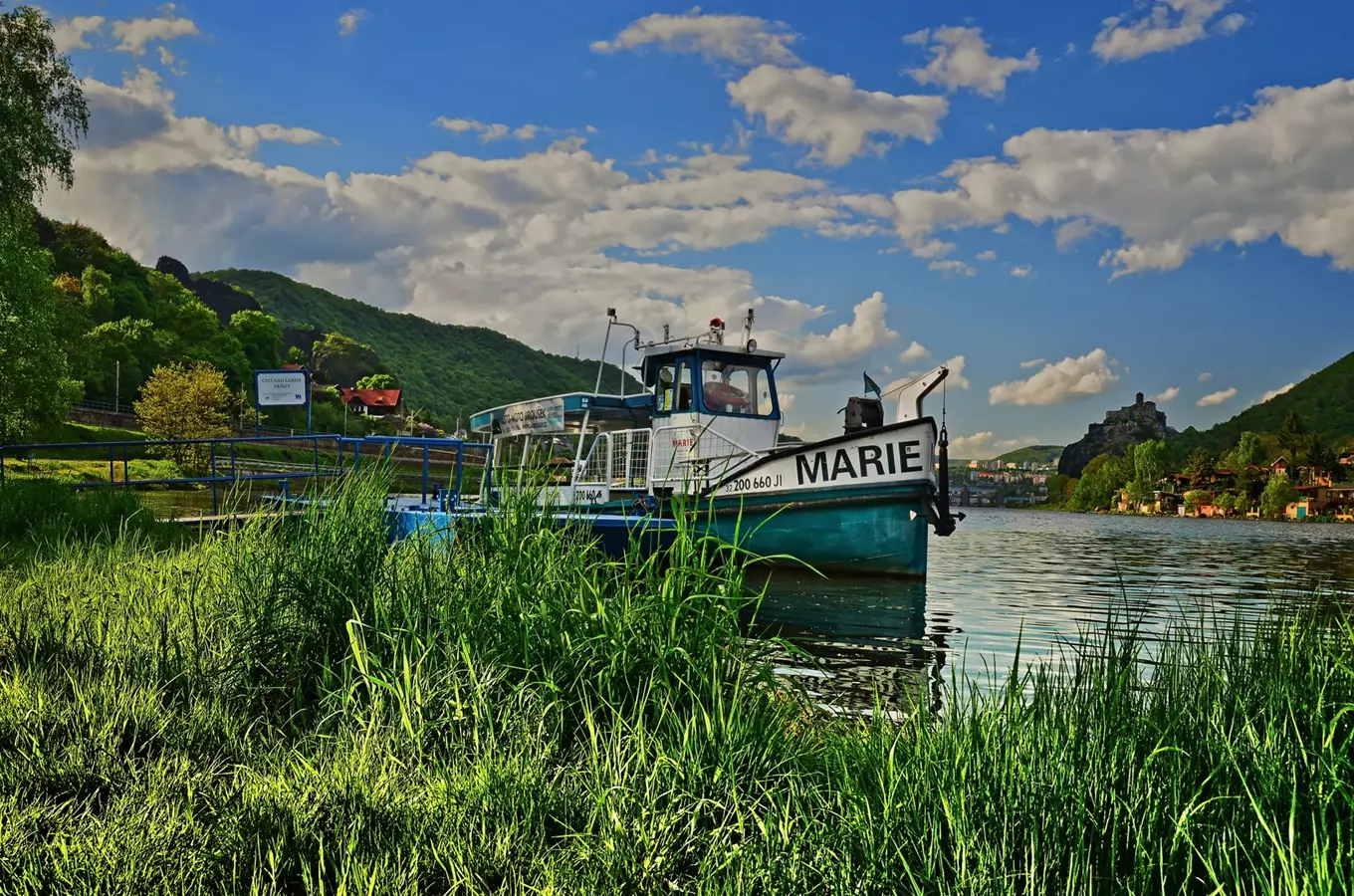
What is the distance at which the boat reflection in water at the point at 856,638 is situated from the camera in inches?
287

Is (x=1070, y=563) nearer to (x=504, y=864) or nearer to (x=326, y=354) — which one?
(x=504, y=864)

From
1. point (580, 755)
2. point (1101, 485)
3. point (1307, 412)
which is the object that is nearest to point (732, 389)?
point (580, 755)

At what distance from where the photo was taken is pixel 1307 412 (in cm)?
16325

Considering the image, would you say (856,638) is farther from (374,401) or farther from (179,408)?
(374,401)

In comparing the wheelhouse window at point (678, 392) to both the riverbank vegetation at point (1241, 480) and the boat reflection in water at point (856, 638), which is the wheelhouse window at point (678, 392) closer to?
the boat reflection in water at point (856, 638)

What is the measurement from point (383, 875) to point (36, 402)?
3260cm

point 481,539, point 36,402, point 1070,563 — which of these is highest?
point 36,402

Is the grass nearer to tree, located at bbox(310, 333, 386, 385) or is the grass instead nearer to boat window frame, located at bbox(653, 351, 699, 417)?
boat window frame, located at bbox(653, 351, 699, 417)

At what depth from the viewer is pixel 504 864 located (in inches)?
111

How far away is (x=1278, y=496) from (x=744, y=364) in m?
103

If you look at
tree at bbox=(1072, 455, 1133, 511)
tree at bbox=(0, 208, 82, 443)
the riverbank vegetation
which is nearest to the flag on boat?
tree at bbox=(0, 208, 82, 443)

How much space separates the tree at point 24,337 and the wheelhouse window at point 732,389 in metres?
16.3

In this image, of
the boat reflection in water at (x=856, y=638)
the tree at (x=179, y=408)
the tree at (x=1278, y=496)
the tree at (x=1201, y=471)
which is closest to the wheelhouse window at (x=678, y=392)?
the boat reflection in water at (x=856, y=638)

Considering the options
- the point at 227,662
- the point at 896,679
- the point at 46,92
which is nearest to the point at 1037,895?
the point at 227,662
